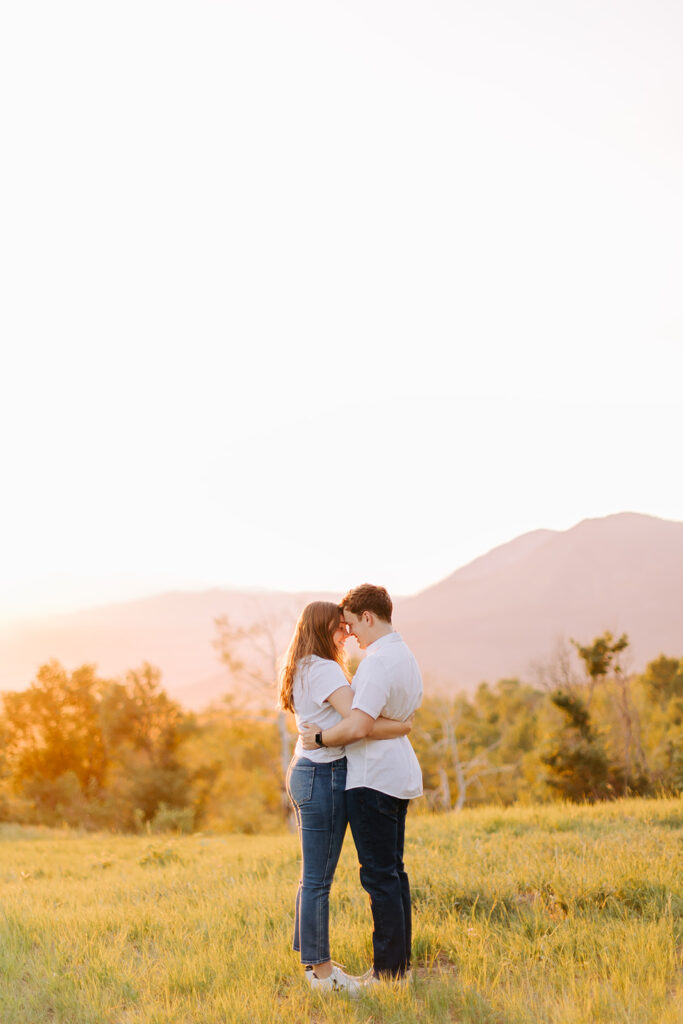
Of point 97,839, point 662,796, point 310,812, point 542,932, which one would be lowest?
point 97,839

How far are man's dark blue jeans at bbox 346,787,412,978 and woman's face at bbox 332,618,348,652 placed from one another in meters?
0.87

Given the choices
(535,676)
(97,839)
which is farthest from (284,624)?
(97,839)

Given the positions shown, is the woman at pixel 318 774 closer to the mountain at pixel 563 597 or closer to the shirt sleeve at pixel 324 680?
the shirt sleeve at pixel 324 680

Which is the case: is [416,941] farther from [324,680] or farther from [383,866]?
[324,680]

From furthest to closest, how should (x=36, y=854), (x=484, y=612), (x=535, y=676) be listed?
(x=484, y=612) → (x=535, y=676) → (x=36, y=854)

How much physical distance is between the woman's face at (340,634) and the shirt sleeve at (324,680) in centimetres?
16

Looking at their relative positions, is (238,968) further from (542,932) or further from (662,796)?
(662,796)

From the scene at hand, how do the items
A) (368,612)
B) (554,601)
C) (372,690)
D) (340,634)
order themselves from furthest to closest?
(554,601) < (340,634) < (368,612) < (372,690)

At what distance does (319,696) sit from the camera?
4.72 m

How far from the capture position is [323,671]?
15.5 ft

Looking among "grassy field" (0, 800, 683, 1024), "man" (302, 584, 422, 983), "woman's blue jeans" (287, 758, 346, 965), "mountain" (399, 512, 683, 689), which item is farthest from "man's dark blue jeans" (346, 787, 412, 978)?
"mountain" (399, 512, 683, 689)

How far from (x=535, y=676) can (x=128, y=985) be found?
92.5 feet

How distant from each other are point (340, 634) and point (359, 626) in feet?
0.52

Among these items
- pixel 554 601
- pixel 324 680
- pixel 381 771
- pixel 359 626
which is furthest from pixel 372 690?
pixel 554 601
